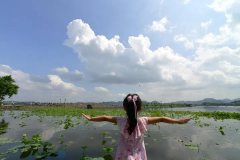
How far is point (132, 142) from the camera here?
2.61 m

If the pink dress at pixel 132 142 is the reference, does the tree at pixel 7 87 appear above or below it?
above

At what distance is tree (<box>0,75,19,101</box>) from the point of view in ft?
119

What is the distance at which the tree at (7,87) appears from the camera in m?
36.3

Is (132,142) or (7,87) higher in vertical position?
(7,87)

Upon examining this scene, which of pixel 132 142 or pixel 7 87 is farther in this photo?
pixel 7 87

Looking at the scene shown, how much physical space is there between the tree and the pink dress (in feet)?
148

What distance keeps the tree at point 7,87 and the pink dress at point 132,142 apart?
45.0m

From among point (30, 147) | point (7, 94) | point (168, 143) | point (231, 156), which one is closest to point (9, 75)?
point (7, 94)

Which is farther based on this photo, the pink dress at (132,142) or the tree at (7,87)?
the tree at (7,87)

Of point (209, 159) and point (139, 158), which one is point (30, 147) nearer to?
point (139, 158)

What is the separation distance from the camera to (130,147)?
2598 millimetres

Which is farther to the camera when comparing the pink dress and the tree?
the tree

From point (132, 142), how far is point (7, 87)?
149 feet

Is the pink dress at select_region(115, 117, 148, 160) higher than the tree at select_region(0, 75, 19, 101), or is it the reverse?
the tree at select_region(0, 75, 19, 101)
